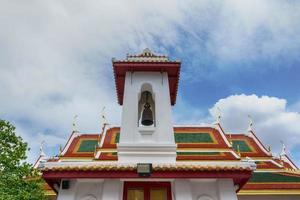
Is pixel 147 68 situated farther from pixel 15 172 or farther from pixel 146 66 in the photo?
pixel 15 172

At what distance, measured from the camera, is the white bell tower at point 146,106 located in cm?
784

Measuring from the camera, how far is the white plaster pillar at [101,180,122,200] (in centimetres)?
668

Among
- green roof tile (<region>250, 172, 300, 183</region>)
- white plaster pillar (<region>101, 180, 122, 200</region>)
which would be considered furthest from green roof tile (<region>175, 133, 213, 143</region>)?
white plaster pillar (<region>101, 180, 122, 200</region>)

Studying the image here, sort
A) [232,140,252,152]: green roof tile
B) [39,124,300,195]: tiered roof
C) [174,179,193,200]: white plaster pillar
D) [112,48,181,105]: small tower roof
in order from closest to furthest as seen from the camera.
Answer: [174,179,193,200]: white plaster pillar → [112,48,181,105]: small tower roof → [39,124,300,195]: tiered roof → [232,140,252,152]: green roof tile

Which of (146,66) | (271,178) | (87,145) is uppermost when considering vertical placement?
(87,145)

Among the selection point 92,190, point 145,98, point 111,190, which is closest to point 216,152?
point 145,98

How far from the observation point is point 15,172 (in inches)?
311

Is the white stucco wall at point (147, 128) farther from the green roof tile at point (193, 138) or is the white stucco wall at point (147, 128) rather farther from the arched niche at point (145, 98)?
the green roof tile at point (193, 138)

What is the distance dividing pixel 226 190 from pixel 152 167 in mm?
1752

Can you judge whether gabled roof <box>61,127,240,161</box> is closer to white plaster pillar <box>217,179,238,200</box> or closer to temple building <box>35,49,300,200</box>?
temple building <box>35,49,300,200</box>

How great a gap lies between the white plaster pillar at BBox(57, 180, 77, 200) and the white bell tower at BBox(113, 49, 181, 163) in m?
1.34

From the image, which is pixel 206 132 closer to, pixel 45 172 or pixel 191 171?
pixel 191 171

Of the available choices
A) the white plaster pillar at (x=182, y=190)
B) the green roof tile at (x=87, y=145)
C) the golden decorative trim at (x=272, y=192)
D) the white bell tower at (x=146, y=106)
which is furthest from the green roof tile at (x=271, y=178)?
the green roof tile at (x=87, y=145)

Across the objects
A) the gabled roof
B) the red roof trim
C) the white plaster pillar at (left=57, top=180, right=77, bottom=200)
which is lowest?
the white plaster pillar at (left=57, top=180, right=77, bottom=200)
